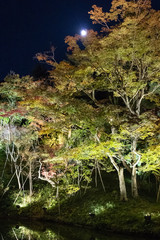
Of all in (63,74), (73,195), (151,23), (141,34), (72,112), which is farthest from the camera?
(73,195)

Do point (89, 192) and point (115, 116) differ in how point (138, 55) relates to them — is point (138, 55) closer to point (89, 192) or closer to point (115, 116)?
point (115, 116)

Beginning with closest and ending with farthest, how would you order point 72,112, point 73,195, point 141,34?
1. point 141,34
2. point 72,112
3. point 73,195

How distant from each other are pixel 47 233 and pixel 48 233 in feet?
0.15

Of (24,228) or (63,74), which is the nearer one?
(24,228)

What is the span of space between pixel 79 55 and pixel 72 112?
3023 mm

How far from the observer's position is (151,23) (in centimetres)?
891

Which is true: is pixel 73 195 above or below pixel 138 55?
below

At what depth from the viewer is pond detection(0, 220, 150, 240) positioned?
8055 mm

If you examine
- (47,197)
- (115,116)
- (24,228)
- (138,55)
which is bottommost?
(24,228)

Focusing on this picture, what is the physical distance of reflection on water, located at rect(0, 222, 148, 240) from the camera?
8062mm

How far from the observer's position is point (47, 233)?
891 centimetres

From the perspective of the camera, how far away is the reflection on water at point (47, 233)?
8062mm

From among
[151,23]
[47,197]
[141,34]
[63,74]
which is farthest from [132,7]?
[47,197]

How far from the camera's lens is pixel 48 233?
8.90 metres
